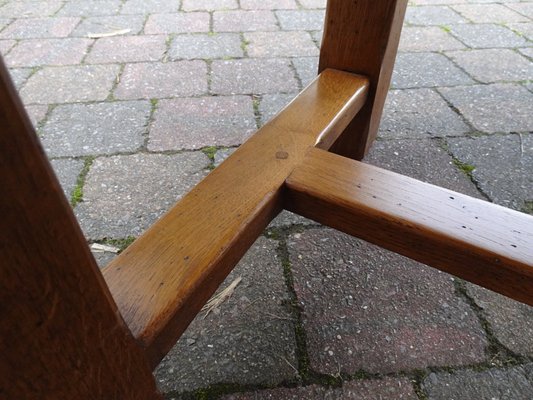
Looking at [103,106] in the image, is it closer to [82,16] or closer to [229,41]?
[229,41]

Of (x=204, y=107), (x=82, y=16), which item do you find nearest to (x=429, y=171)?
(x=204, y=107)

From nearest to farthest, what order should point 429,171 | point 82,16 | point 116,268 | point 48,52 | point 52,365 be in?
point 52,365, point 116,268, point 429,171, point 48,52, point 82,16

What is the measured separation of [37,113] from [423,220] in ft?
4.38

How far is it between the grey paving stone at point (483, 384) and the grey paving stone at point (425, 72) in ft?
3.87

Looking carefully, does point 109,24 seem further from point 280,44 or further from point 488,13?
point 488,13

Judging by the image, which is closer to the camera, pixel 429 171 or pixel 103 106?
pixel 429 171

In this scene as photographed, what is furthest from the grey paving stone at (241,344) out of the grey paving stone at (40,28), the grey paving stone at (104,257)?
the grey paving stone at (40,28)

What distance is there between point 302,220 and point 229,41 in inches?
49.3

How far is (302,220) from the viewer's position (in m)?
1.06

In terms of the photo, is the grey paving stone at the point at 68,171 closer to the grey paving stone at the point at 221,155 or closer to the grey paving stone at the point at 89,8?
the grey paving stone at the point at 221,155

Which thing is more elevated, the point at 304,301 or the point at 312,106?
the point at 312,106

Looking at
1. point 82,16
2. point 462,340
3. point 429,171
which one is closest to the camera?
point 462,340

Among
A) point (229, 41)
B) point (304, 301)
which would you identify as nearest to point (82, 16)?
point (229, 41)

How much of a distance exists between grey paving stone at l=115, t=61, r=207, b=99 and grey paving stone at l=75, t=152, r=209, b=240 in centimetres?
42
